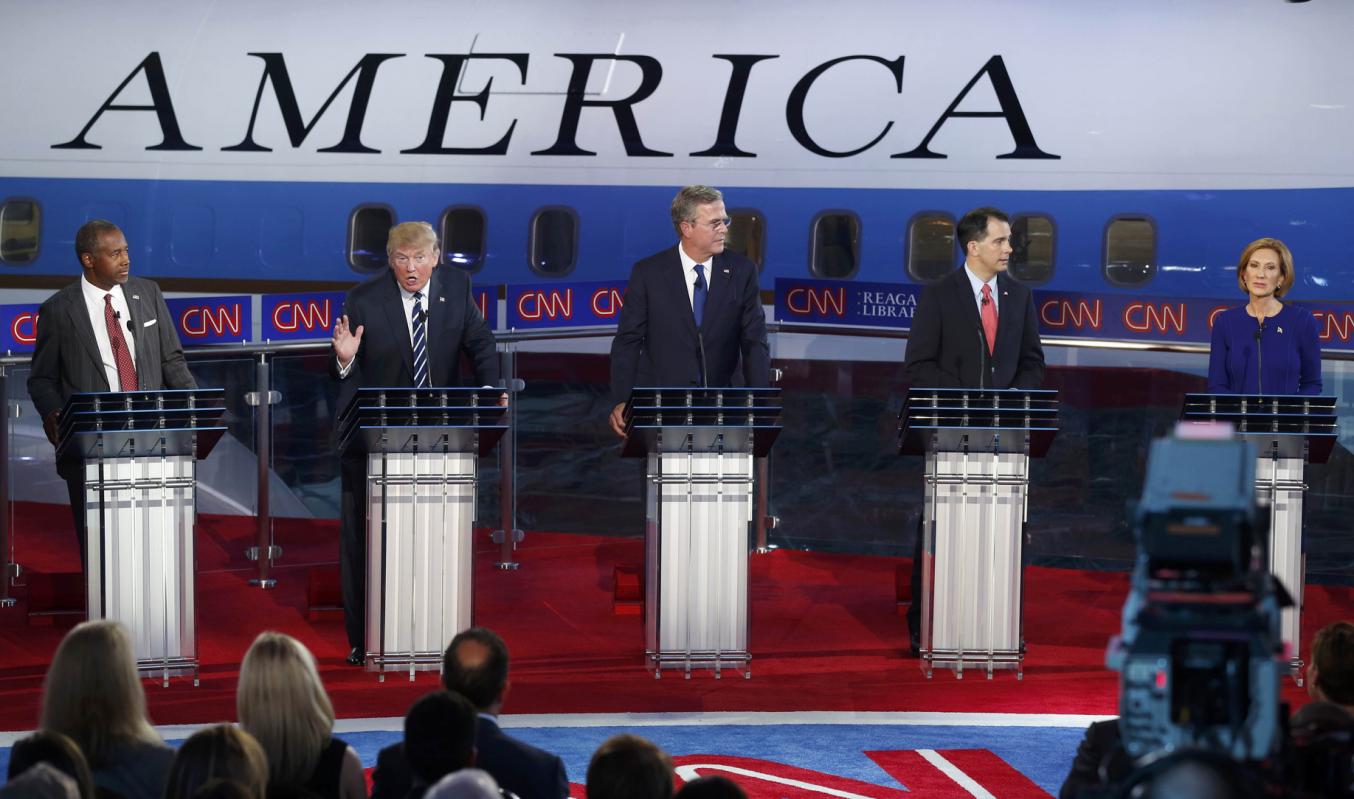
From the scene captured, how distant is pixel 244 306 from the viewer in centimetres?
1126

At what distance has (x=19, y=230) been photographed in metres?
14.2

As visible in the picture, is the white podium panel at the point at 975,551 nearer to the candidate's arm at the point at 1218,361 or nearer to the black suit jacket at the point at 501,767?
the candidate's arm at the point at 1218,361

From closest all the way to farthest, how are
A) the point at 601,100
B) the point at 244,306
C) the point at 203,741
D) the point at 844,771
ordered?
the point at 203,741, the point at 844,771, the point at 244,306, the point at 601,100

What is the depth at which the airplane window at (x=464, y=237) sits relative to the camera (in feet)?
44.5

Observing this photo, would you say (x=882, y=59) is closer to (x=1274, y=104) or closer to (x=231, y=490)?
(x=1274, y=104)

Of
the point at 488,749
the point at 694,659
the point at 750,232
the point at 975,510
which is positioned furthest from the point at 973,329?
the point at 488,749

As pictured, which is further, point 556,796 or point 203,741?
point 556,796

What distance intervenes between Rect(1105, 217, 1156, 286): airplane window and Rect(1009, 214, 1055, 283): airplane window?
0.40 m

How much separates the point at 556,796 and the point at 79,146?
1037cm

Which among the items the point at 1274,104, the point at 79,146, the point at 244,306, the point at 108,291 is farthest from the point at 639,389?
the point at 79,146

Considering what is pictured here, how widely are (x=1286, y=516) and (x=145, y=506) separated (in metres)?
5.20

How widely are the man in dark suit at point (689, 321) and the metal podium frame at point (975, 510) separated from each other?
103 centimetres

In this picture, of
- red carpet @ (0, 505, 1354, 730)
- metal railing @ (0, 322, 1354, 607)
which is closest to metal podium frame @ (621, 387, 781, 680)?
red carpet @ (0, 505, 1354, 730)

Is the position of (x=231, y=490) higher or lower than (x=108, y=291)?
lower
